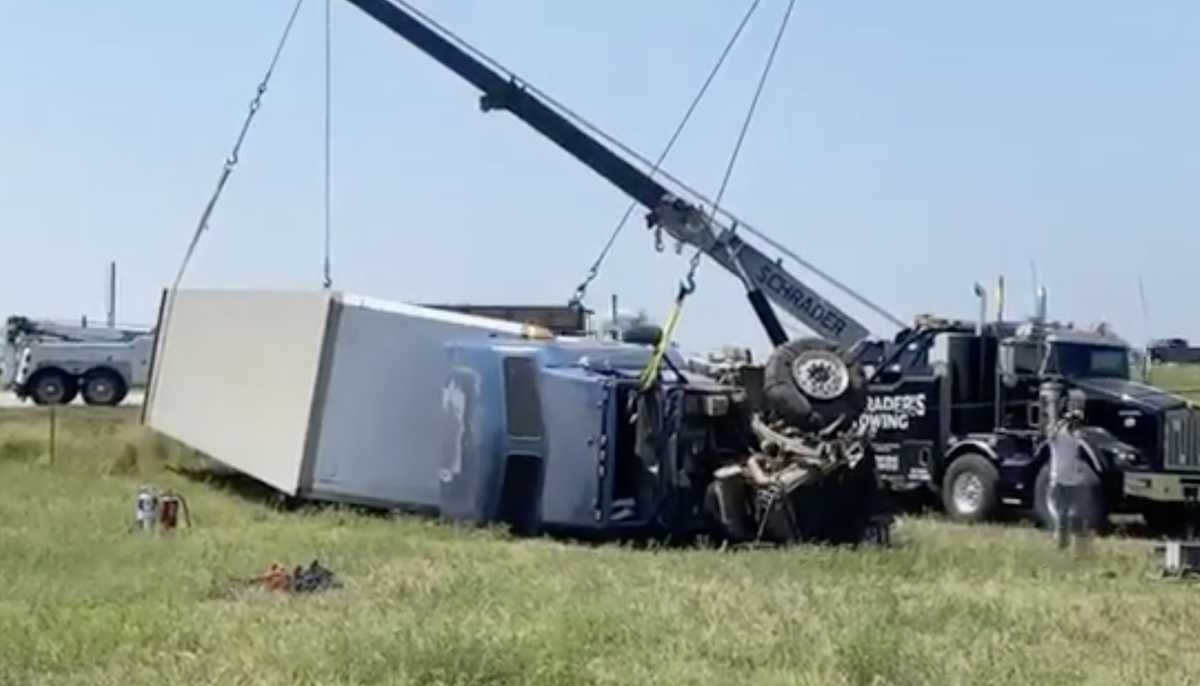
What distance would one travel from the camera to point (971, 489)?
20.9 metres

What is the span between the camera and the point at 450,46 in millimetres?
26078

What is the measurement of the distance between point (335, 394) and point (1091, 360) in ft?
28.1

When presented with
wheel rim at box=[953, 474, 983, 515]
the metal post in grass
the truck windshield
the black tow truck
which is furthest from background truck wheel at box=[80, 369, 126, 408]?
the truck windshield

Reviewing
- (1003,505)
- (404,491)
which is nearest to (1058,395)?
(1003,505)

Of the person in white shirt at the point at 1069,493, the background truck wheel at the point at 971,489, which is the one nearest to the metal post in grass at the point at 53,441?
the background truck wheel at the point at 971,489

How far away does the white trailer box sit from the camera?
17797 mm

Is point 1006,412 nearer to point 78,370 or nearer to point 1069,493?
point 1069,493

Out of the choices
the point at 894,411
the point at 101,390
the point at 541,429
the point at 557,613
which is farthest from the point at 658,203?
the point at 101,390

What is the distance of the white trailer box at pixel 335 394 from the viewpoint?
17.8 meters

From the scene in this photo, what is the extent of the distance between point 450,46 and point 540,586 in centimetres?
1533

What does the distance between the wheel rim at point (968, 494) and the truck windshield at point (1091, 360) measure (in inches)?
61.5

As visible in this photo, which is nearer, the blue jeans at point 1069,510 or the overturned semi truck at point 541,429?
the overturned semi truck at point 541,429

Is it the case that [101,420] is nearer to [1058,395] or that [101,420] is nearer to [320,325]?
[320,325]

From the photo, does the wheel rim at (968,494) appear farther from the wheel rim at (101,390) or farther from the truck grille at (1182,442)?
the wheel rim at (101,390)
